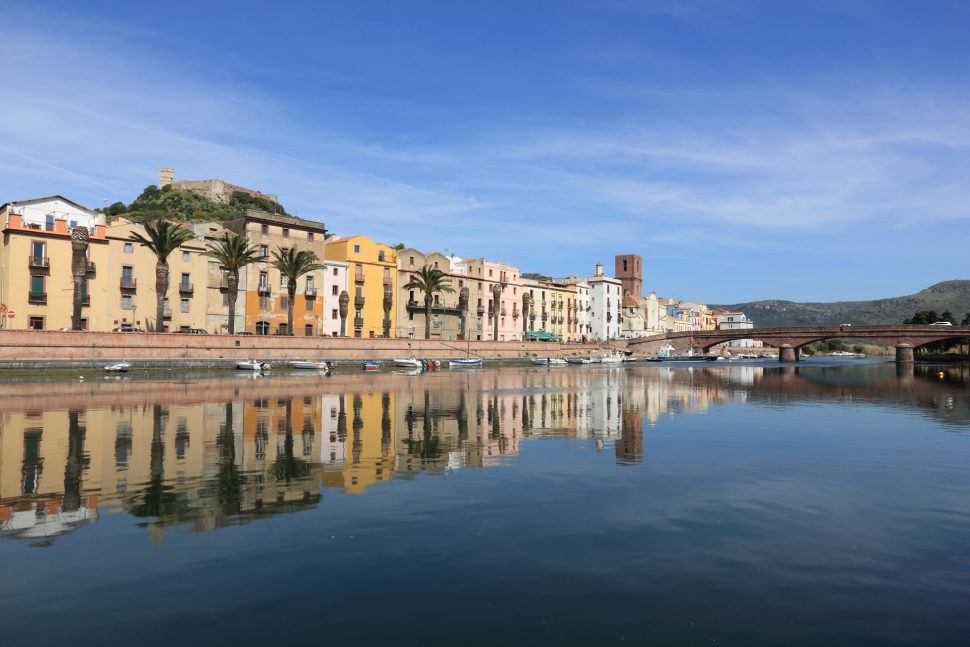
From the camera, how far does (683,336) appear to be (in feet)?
500

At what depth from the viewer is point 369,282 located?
105250mm

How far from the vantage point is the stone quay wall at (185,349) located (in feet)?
193

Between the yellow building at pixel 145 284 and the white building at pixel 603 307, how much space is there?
9886 cm

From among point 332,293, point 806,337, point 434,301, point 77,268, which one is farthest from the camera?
point 806,337

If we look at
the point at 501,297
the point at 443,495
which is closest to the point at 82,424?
the point at 443,495

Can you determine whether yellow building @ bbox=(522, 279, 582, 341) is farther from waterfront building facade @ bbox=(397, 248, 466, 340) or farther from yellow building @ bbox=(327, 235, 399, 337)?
yellow building @ bbox=(327, 235, 399, 337)

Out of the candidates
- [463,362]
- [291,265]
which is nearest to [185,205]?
[291,265]

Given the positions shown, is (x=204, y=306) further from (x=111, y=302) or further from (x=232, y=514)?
(x=232, y=514)

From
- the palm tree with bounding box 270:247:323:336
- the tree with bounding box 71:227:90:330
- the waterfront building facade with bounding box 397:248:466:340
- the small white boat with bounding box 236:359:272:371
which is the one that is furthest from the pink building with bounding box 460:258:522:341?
the tree with bounding box 71:227:90:330

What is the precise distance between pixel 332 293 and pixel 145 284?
2687 cm

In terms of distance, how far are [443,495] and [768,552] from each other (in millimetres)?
7648

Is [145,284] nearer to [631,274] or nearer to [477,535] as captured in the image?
[477,535]

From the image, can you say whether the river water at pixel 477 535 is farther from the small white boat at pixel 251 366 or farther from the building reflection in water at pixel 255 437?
the small white boat at pixel 251 366

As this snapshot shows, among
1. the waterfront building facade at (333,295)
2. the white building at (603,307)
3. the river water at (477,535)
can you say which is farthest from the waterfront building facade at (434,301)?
the river water at (477,535)
